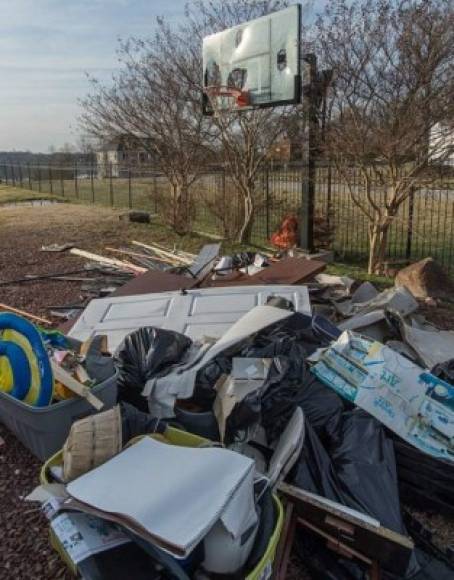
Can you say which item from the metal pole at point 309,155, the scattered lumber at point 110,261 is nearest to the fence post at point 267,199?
the metal pole at point 309,155

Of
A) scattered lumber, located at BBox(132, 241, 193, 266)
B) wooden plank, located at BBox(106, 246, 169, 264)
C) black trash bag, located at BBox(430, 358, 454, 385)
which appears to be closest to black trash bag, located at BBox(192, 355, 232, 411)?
black trash bag, located at BBox(430, 358, 454, 385)

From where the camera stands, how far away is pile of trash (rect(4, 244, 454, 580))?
5.94 feet

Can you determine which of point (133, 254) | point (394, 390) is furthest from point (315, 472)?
point (133, 254)

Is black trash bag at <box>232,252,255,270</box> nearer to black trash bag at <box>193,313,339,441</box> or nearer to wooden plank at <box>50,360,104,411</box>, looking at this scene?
black trash bag at <box>193,313,339,441</box>

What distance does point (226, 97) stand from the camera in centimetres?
848

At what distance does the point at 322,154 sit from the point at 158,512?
6.53m

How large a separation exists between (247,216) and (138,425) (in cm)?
711

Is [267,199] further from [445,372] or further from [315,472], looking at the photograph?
[315,472]

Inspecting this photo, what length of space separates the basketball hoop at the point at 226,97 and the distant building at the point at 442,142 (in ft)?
9.63

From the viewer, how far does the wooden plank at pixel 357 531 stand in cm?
201

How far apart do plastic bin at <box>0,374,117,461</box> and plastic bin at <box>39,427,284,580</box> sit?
0.26m

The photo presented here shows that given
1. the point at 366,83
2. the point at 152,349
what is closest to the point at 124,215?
the point at 366,83

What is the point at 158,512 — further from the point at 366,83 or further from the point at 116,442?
the point at 366,83

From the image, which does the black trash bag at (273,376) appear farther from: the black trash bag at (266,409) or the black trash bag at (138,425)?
the black trash bag at (138,425)
